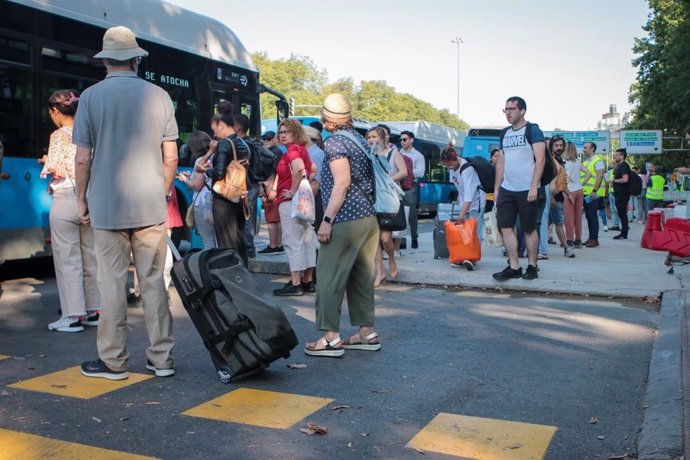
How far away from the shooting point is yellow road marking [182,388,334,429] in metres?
4.43

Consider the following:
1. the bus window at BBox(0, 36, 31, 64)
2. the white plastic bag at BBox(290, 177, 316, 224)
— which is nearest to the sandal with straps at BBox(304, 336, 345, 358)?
the white plastic bag at BBox(290, 177, 316, 224)

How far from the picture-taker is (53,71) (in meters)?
9.82

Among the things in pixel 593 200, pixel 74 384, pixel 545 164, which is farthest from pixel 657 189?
pixel 74 384

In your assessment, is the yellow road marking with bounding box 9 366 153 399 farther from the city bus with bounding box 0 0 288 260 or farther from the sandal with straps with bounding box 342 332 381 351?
the city bus with bounding box 0 0 288 260

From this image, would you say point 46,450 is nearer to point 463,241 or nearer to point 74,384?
point 74,384

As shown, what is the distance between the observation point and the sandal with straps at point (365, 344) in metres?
6.21

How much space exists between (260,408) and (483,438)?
4.06ft

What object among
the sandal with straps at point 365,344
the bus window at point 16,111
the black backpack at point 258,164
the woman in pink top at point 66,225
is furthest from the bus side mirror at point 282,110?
the sandal with straps at point 365,344

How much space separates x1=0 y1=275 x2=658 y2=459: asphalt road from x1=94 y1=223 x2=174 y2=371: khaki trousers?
0.25 m

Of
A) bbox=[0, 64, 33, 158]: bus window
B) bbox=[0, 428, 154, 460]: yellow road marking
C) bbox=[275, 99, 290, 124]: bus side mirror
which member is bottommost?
bbox=[0, 428, 154, 460]: yellow road marking

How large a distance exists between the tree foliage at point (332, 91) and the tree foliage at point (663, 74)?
40.2 meters

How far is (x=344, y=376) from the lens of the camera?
5.44 meters

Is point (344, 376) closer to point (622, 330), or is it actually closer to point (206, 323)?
point (206, 323)

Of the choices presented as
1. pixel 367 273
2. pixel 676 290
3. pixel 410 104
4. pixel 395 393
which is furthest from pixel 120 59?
pixel 410 104
